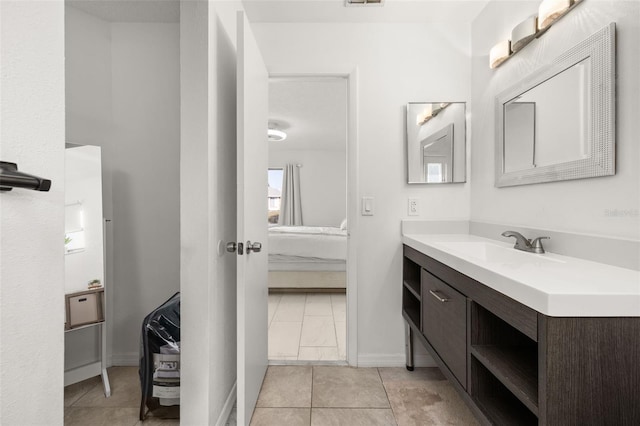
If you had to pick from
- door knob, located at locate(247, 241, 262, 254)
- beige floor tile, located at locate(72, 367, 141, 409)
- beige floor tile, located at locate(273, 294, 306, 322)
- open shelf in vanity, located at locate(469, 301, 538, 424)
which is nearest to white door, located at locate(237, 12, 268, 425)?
door knob, located at locate(247, 241, 262, 254)

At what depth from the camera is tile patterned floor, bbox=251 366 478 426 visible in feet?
5.20

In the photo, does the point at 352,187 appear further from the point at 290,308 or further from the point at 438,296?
the point at 290,308

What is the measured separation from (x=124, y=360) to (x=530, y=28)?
3052mm

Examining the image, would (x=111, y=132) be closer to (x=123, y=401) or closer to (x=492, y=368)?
(x=123, y=401)

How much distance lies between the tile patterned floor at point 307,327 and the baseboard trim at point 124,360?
903 millimetres

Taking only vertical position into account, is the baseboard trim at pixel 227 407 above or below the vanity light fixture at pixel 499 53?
below

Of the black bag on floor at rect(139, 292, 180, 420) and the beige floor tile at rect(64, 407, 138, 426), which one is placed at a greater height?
the black bag on floor at rect(139, 292, 180, 420)

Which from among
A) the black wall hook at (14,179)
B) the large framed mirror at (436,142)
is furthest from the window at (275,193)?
the black wall hook at (14,179)

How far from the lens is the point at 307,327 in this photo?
2.78 meters

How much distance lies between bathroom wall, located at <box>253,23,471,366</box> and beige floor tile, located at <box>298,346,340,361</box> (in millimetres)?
228

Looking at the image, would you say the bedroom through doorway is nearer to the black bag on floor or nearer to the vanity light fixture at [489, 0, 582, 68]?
the black bag on floor

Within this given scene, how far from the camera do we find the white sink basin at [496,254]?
122cm

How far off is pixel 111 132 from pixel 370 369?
2.32 meters

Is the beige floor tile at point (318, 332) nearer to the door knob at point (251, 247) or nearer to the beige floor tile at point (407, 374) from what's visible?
the beige floor tile at point (407, 374)
